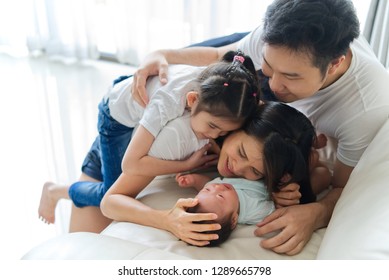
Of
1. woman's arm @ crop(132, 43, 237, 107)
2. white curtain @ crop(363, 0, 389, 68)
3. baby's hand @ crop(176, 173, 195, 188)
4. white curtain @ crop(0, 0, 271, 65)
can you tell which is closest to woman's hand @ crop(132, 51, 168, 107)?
woman's arm @ crop(132, 43, 237, 107)

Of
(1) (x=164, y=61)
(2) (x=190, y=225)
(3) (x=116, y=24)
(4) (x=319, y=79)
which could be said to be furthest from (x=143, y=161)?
(3) (x=116, y=24)

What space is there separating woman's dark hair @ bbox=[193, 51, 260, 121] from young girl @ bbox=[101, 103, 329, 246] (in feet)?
0.19

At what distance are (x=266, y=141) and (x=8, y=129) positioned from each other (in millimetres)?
1697

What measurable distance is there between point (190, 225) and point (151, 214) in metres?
0.15

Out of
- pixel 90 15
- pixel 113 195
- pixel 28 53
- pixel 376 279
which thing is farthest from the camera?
pixel 28 53

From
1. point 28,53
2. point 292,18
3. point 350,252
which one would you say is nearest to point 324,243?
point 350,252

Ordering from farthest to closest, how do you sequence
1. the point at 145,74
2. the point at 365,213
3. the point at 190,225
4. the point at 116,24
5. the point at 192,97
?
the point at 116,24, the point at 145,74, the point at 192,97, the point at 190,225, the point at 365,213

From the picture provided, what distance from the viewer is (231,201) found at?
4.08 ft

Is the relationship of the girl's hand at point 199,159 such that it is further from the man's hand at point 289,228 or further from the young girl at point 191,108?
the man's hand at point 289,228

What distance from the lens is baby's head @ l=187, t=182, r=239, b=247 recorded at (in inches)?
47.7

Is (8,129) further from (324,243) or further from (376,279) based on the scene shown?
(376,279)

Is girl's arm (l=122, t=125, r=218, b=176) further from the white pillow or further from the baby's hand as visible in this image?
the white pillow

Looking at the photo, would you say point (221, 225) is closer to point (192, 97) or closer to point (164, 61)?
A: point (192, 97)

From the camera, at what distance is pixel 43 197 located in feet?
6.22
